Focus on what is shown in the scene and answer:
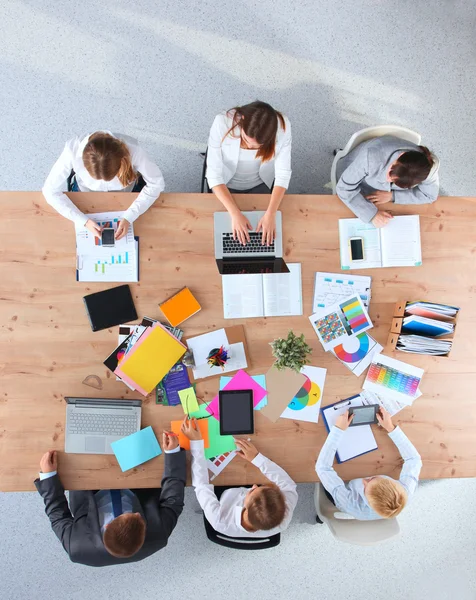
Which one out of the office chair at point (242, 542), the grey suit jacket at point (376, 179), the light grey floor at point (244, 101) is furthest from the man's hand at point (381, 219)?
the office chair at point (242, 542)

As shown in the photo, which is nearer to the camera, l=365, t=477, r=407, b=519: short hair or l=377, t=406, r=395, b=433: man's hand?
l=365, t=477, r=407, b=519: short hair

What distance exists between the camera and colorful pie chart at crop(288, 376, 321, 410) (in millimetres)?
1949

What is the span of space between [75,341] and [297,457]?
1.11m

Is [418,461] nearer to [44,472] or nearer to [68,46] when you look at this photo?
[44,472]

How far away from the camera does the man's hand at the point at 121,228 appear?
1890mm

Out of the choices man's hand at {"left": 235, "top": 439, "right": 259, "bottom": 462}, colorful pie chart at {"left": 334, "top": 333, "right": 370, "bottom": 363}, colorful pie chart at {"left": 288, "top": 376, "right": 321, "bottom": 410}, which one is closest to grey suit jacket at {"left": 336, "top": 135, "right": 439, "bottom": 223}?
colorful pie chart at {"left": 334, "top": 333, "right": 370, "bottom": 363}

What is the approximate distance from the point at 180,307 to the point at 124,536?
3.18 feet

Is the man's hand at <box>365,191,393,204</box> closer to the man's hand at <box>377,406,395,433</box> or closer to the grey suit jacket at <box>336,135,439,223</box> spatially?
the grey suit jacket at <box>336,135,439,223</box>

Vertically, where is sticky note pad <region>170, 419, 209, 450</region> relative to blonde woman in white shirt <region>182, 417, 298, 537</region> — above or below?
above

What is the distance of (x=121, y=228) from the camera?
74.5 inches

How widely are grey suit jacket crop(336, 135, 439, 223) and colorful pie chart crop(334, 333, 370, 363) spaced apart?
544 mm

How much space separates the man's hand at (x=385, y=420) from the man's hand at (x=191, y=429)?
81cm

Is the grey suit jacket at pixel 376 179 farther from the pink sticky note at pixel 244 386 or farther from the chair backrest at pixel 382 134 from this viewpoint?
the pink sticky note at pixel 244 386

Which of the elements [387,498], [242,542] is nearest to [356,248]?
[387,498]
